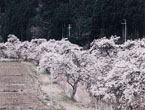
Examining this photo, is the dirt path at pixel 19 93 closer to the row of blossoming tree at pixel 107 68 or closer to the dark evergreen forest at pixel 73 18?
the row of blossoming tree at pixel 107 68

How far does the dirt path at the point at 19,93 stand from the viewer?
1969cm

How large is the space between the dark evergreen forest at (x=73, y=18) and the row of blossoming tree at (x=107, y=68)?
34.2ft

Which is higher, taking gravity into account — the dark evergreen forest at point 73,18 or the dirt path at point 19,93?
the dark evergreen forest at point 73,18

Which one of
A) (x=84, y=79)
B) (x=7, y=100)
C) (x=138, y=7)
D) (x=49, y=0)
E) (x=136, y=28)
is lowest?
(x=7, y=100)

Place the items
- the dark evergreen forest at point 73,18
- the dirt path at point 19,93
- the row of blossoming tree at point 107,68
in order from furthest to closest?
the dark evergreen forest at point 73,18
the dirt path at point 19,93
the row of blossoming tree at point 107,68

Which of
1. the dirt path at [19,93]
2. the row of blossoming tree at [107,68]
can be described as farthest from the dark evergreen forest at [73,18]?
the dirt path at [19,93]

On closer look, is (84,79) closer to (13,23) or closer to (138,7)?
(138,7)

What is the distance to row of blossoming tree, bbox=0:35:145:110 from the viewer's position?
45.2 feet

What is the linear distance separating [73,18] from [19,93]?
34.3 m

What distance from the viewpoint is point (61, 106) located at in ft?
63.8

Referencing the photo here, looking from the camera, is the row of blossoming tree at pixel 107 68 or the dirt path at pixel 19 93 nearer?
the row of blossoming tree at pixel 107 68

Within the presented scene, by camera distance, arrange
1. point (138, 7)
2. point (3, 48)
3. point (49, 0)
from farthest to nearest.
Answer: point (49, 0) < point (3, 48) < point (138, 7)

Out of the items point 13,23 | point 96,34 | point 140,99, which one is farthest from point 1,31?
point 140,99

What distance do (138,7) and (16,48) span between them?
2182cm
